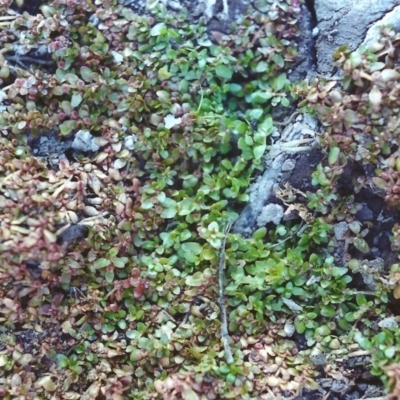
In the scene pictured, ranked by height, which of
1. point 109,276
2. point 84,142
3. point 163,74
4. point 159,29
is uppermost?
point 159,29

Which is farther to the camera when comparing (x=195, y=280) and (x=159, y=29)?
(x=159, y=29)

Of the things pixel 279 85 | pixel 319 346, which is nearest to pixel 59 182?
pixel 279 85

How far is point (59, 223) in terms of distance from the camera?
72.7 inches

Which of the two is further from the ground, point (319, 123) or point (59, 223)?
point (319, 123)

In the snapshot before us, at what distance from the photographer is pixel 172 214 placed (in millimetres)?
2029

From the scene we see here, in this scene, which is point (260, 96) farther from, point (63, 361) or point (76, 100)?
point (63, 361)

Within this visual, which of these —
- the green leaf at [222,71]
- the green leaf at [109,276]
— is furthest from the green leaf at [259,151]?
the green leaf at [109,276]

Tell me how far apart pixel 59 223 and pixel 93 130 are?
42 centimetres

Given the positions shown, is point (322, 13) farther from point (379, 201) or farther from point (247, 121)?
point (379, 201)

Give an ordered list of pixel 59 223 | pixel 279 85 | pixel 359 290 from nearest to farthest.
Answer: pixel 59 223
pixel 359 290
pixel 279 85

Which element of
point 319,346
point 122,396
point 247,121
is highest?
point 247,121

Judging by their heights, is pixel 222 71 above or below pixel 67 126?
above

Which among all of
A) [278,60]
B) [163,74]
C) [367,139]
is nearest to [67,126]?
[163,74]

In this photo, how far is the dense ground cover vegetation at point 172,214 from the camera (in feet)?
6.20
